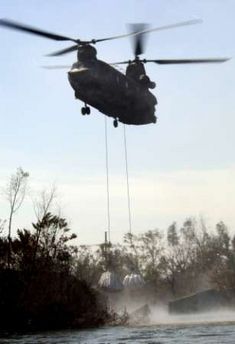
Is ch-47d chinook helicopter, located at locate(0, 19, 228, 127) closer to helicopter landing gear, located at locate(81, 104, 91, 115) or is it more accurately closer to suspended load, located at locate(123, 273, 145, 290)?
helicopter landing gear, located at locate(81, 104, 91, 115)

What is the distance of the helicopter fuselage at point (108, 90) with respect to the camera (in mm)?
29469

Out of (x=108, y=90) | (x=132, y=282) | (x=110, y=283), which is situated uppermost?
(x=108, y=90)

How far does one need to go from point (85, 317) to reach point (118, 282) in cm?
1022

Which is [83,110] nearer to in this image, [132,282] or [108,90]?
[108,90]

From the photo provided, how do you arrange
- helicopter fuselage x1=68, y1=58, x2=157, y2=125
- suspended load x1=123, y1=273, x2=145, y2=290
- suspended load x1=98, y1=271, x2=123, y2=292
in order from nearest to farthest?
helicopter fuselage x1=68, y1=58, x2=157, y2=125 < suspended load x1=98, y1=271, x2=123, y2=292 < suspended load x1=123, y1=273, x2=145, y2=290

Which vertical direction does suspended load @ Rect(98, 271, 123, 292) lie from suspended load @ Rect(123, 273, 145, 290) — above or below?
below

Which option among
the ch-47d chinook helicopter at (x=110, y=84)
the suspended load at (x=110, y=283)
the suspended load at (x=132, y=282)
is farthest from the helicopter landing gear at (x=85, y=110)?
the suspended load at (x=132, y=282)

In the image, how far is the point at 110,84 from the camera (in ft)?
98.0

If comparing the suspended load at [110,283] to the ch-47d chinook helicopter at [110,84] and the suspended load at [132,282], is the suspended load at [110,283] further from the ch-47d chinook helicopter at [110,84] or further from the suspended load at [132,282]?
the ch-47d chinook helicopter at [110,84]

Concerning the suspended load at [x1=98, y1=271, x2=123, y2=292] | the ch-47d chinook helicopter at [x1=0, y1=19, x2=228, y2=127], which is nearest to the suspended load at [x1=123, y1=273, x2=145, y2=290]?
the suspended load at [x1=98, y1=271, x2=123, y2=292]

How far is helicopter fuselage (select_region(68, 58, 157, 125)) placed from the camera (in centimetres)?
2947

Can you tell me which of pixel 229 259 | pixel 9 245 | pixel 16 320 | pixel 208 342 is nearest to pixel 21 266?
pixel 9 245

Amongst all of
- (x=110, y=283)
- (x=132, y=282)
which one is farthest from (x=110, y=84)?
(x=132, y=282)

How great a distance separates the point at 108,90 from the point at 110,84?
0.36 meters
